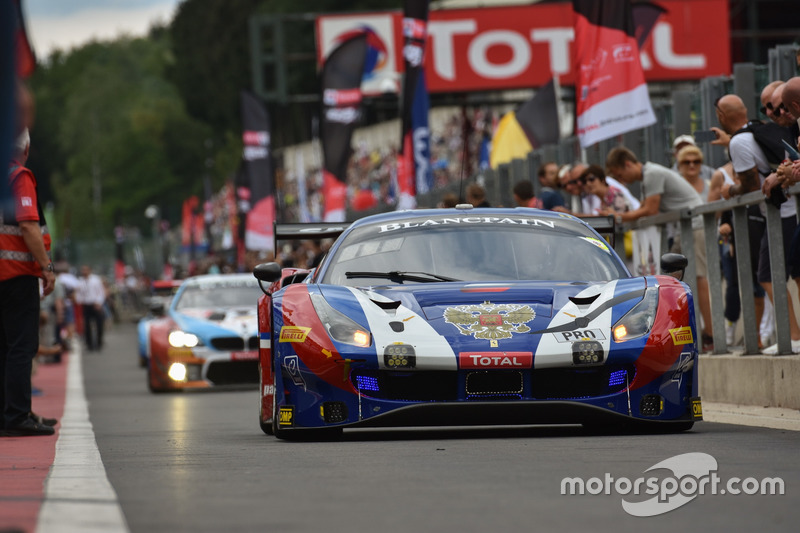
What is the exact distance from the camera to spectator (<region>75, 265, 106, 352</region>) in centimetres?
4006

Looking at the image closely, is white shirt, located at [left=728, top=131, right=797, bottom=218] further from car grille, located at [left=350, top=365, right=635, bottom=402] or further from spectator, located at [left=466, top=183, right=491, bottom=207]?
spectator, located at [left=466, top=183, right=491, bottom=207]

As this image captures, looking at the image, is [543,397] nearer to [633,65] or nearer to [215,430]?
[215,430]

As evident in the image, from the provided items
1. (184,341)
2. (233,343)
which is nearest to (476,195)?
(233,343)

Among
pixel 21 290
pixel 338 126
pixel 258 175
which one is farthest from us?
pixel 258 175

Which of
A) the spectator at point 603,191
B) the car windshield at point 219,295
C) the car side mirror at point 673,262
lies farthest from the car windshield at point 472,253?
the car windshield at point 219,295

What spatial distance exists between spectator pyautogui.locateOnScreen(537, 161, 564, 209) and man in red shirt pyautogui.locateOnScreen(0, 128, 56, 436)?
6.89 m

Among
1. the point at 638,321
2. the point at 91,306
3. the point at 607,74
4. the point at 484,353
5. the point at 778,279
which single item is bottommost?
the point at 91,306

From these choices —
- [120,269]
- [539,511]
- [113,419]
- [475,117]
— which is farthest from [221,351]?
[120,269]

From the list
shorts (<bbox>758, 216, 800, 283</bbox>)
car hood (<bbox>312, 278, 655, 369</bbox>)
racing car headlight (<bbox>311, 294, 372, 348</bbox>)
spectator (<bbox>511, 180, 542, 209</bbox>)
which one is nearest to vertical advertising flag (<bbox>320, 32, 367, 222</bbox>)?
spectator (<bbox>511, 180, 542, 209</bbox>)

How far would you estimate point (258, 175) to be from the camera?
128 ft

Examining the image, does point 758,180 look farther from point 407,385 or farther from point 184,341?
point 184,341

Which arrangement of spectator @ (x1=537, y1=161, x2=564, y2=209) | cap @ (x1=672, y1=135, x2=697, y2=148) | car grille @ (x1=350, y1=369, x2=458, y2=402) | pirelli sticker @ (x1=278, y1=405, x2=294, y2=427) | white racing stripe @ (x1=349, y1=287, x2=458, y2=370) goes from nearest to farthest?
white racing stripe @ (x1=349, y1=287, x2=458, y2=370), car grille @ (x1=350, y1=369, x2=458, y2=402), pirelli sticker @ (x1=278, y1=405, x2=294, y2=427), cap @ (x1=672, y1=135, x2=697, y2=148), spectator @ (x1=537, y1=161, x2=564, y2=209)

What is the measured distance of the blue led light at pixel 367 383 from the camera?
8977 millimetres

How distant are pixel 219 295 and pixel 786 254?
1150 centimetres
